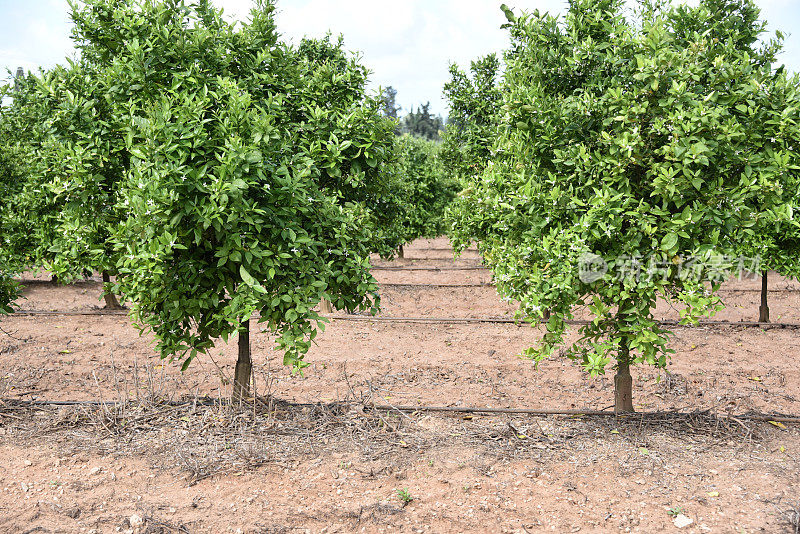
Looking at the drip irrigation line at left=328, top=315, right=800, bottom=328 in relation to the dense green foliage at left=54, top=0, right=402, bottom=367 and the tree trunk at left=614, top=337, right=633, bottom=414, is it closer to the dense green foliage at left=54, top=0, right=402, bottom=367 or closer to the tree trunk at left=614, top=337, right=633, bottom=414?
the tree trunk at left=614, top=337, right=633, bottom=414

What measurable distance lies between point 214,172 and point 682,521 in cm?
418

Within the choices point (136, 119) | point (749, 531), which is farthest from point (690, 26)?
point (136, 119)

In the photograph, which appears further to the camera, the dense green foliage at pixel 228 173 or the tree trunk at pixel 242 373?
the tree trunk at pixel 242 373

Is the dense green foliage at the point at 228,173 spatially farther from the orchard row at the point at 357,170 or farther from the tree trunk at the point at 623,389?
the tree trunk at the point at 623,389

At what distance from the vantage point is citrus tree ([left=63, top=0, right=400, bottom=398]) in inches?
180

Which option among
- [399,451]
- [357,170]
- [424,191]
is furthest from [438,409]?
[424,191]

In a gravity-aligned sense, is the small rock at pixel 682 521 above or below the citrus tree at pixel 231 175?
below

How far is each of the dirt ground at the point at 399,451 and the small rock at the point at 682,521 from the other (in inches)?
3.0

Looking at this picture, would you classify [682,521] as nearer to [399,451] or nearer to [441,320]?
[399,451]

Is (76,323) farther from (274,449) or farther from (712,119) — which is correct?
(712,119)

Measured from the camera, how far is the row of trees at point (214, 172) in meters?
4.59

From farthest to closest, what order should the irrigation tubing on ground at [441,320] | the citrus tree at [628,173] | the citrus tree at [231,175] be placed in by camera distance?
the irrigation tubing on ground at [441,320] < the citrus tree at [628,173] < the citrus tree at [231,175]

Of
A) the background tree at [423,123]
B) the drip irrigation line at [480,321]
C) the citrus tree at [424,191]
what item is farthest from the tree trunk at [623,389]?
the background tree at [423,123]

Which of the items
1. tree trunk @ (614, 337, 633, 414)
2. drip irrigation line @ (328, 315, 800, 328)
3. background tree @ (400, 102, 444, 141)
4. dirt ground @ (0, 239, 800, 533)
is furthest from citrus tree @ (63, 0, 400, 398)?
background tree @ (400, 102, 444, 141)
